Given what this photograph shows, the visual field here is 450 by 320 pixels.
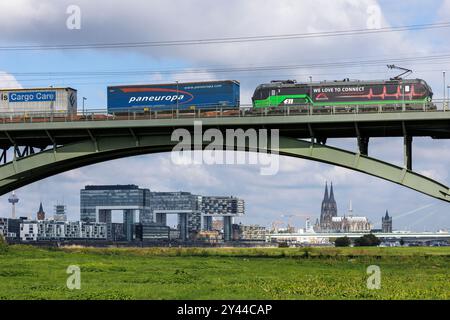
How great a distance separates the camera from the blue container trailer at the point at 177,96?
5391 centimetres

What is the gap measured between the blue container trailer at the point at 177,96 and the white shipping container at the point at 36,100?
459cm

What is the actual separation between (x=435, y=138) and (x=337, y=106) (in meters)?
9.56

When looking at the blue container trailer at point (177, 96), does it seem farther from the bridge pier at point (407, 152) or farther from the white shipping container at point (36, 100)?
the bridge pier at point (407, 152)

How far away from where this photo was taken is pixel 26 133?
53625 mm

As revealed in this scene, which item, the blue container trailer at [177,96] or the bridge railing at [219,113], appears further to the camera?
the blue container trailer at [177,96]

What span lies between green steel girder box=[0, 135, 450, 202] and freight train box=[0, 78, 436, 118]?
8.80ft

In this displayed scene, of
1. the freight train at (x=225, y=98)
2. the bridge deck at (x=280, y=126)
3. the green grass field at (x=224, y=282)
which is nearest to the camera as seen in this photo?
the green grass field at (x=224, y=282)

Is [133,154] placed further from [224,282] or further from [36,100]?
[224,282]

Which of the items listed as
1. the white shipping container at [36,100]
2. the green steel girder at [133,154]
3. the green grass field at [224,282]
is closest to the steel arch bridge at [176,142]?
the green steel girder at [133,154]

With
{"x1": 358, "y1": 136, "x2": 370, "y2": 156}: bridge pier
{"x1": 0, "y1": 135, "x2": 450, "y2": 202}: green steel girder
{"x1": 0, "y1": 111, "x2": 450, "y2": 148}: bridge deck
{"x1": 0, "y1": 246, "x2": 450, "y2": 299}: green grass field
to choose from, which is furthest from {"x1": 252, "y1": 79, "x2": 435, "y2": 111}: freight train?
{"x1": 0, "y1": 246, "x2": 450, "y2": 299}: green grass field

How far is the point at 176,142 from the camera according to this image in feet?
167

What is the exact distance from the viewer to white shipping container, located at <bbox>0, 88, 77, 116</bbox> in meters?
56.8
